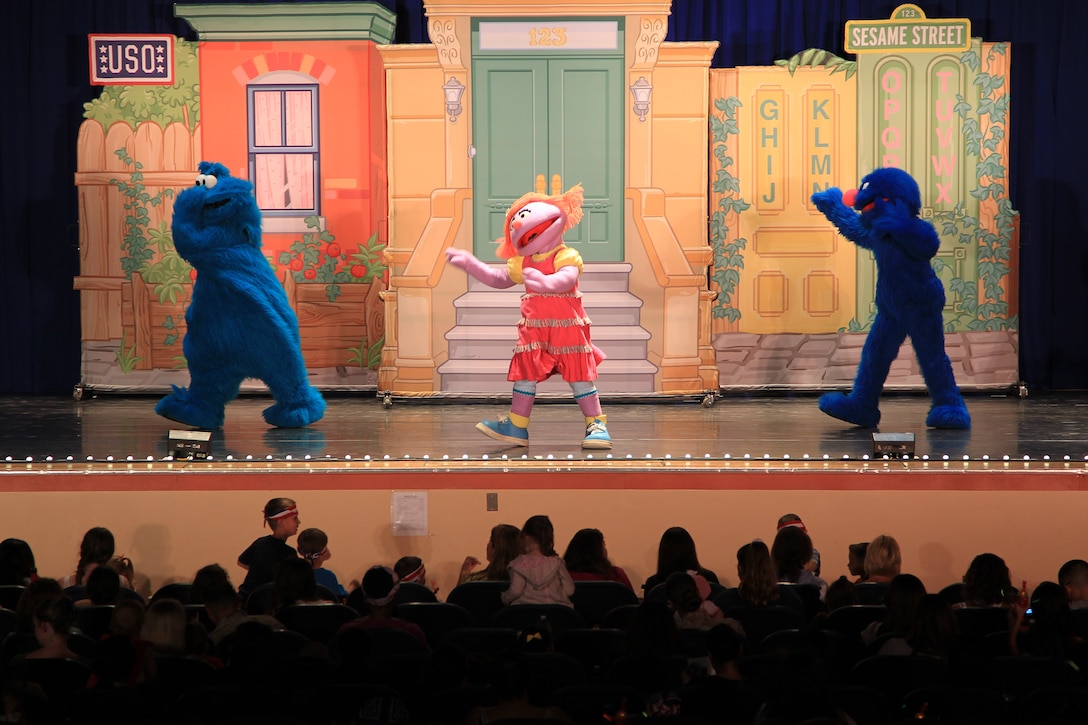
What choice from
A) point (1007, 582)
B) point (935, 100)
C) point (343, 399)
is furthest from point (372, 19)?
point (1007, 582)

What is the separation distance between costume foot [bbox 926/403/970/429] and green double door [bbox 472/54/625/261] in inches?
94.9

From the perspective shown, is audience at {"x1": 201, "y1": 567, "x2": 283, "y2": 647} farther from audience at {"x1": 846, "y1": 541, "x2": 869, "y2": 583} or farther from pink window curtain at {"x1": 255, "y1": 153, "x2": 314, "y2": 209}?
pink window curtain at {"x1": 255, "y1": 153, "x2": 314, "y2": 209}

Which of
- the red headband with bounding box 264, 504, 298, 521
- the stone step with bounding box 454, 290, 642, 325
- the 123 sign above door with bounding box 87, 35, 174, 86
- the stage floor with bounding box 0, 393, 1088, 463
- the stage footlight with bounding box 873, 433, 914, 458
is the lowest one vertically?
the red headband with bounding box 264, 504, 298, 521

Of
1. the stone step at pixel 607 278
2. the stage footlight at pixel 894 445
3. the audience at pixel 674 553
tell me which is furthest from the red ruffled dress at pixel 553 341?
the stone step at pixel 607 278

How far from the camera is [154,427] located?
715 centimetres

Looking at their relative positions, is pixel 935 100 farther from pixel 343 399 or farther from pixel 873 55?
pixel 343 399

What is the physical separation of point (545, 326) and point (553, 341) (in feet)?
0.27

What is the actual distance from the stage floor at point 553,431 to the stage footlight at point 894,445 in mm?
135

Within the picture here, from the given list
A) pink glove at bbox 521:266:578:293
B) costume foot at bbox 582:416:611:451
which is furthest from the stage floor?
pink glove at bbox 521:266:578:293

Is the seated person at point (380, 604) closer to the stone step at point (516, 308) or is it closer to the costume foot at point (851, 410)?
the costume foot at point (851, 410)

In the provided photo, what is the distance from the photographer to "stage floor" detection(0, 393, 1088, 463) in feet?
20.1

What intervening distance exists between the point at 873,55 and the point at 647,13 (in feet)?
4.98

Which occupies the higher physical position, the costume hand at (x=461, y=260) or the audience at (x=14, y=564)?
the costume hand at (x=461, y=260)

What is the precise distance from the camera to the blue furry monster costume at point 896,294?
6652mm
